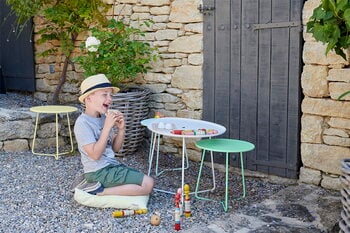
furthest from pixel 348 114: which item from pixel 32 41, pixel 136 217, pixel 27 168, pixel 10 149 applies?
pixel 32 41

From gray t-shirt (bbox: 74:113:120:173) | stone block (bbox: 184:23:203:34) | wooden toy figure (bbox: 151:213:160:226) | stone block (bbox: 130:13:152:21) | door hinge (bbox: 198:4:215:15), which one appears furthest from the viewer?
stone block (bbox: 130:13:152:21)

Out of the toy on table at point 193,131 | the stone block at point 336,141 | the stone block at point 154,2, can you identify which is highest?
the stone block at point 154,2

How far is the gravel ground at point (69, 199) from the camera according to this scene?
3.46 meters

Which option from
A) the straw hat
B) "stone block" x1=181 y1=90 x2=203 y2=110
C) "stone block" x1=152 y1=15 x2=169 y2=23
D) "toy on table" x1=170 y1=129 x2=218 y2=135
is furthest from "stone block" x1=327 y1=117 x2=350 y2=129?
"stone block" x1=152 y1=15 x2=169 y2=23

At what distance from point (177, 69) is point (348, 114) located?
1.89 metres

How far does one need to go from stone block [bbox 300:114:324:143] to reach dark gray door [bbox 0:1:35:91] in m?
4.02

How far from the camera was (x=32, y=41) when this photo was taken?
673cm

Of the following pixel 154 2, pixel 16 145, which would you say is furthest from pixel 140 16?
pixel 16 145

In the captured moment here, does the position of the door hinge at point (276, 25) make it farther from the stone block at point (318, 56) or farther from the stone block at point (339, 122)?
the stone block at point (339, 122)

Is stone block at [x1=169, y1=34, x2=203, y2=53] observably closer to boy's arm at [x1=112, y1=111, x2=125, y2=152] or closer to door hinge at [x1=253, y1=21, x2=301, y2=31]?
door hinge at [x1=253, y1=21, x2=301, y2=31]

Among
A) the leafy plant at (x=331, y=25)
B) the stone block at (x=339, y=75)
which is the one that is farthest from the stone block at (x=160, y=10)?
the leafy plant at (x=331, y=25)

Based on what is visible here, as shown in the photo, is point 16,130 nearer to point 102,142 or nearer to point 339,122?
point 102,142

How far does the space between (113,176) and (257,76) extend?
5.46ft

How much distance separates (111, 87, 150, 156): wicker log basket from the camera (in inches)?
199
